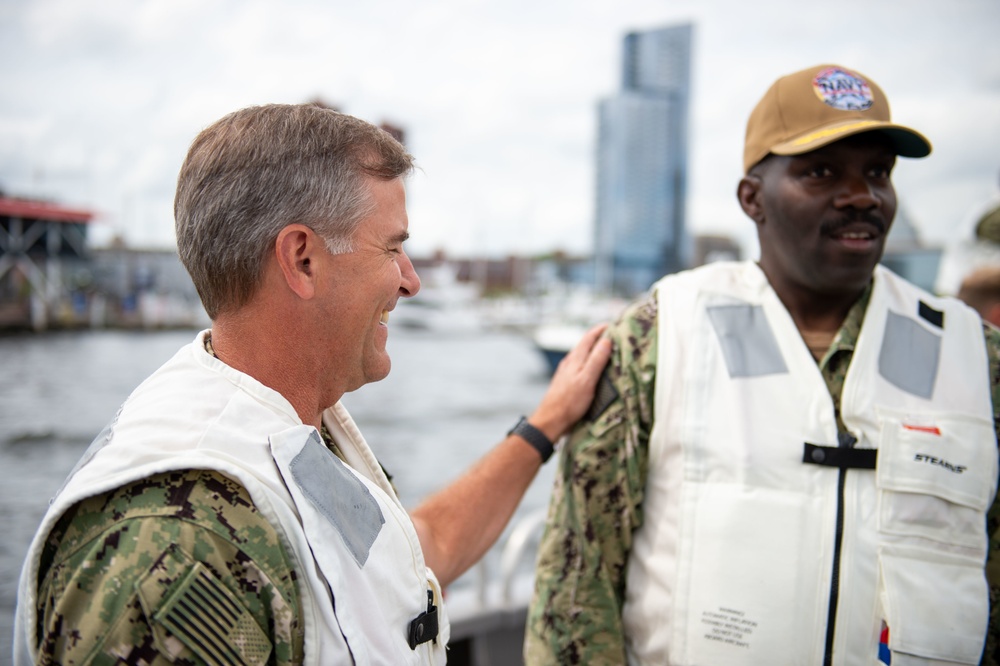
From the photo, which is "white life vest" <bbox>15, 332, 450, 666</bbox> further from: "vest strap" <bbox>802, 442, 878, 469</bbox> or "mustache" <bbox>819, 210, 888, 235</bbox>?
"mustache" <bbox>819, 210, 888, 235</bbox>

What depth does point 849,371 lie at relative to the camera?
5.58 feet

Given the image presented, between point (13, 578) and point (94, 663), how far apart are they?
293 inches

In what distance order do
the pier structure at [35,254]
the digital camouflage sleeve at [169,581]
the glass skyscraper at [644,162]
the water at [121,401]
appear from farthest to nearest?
the glass skyscraper at [644,162], the pier structure at [35,254], the water at [121,401], the digital camouflage sleeve at [169,581]

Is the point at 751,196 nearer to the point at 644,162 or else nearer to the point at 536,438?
the point at 536,438

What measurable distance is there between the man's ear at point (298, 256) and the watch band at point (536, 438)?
917mm

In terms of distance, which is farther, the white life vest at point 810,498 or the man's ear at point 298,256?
the white life vest at point 810,498

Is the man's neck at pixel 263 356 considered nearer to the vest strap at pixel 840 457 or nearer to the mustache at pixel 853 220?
the vest strap at pixel 840 457

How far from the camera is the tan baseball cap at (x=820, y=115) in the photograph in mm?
1654

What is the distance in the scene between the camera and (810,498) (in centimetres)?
157

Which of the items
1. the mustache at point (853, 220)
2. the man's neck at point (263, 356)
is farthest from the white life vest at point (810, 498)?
the man's neck at point (263, 356)

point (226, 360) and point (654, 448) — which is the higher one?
point (226, 360)

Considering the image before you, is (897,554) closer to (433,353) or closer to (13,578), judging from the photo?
(13,578)

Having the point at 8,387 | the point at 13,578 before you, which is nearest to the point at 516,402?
the point at 8,387

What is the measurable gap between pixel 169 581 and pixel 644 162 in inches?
1170
